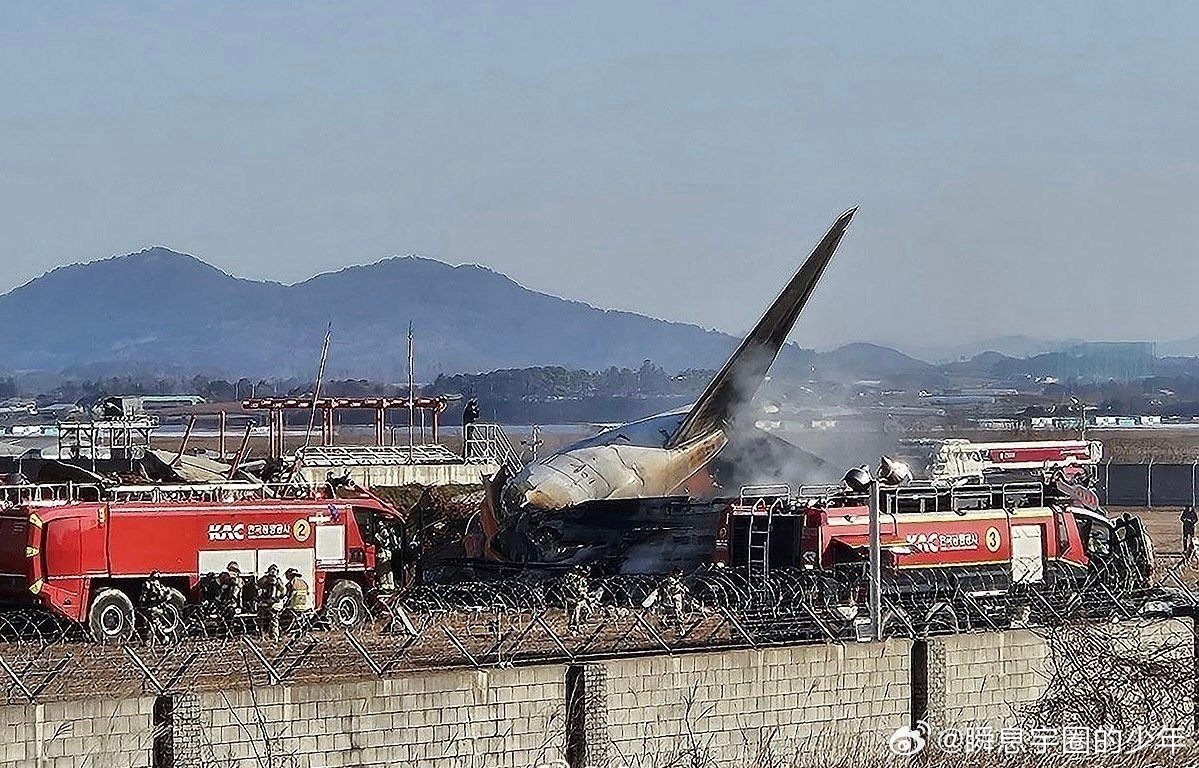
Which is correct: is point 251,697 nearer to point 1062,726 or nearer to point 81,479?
point 1062,726

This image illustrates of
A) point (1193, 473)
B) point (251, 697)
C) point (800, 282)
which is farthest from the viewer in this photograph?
point (1193, 473)

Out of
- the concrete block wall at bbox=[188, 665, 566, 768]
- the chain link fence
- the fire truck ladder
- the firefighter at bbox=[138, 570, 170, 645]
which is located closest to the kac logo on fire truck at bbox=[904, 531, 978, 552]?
the chain link fence

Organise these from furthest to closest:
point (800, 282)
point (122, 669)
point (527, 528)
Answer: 1. point (800, 282)
2. point (527, 528)
3. point (122, 669)

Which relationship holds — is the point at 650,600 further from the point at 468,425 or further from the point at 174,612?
the point at 468,425

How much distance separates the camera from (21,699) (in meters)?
20.2

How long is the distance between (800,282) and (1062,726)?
29214mm

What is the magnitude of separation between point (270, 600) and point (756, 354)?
20.2 m

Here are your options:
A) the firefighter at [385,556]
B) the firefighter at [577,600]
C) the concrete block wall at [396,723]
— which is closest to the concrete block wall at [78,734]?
the concrete block wall at [396,723]

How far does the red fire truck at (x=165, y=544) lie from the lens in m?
31.4

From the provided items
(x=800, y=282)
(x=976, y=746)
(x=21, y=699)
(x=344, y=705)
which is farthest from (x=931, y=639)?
(x=800, y=282)

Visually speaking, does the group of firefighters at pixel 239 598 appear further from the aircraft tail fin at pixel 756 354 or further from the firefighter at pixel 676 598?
the aircraft tail fin at pixel 756 354

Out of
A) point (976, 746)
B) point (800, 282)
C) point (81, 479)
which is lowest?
point (976, 746)

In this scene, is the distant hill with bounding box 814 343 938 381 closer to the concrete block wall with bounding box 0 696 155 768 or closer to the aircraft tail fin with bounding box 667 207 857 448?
the aircraft tail fin with bounding box 667 207 857 448

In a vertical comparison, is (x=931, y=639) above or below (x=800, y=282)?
below
